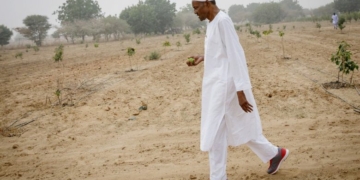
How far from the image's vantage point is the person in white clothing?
6.56 feet

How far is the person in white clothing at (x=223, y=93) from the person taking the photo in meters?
2.00

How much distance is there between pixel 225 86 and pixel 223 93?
0.06 meters

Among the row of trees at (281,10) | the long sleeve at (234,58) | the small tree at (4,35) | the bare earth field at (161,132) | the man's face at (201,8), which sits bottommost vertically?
the bare earth field at (161,132)

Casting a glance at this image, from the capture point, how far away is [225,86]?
2.05 m

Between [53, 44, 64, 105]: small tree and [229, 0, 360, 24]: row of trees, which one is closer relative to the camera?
[53, 44, 64, 105]: small tree

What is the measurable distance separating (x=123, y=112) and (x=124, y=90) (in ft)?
6.53

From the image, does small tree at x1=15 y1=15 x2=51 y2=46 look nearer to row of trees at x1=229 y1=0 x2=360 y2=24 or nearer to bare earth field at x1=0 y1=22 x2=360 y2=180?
bare earth field at x1=0 y1=22 x2=360 y2=180

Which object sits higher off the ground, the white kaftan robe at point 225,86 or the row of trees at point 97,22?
the row of trees at point 97,22

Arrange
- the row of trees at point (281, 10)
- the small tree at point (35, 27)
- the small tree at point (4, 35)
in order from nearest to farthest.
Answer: the small tree at point (4, 35), the small tree at point (35, 27), the row of trees at point (281, 10)

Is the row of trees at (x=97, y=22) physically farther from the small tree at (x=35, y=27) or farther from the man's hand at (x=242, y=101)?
the man's hand at (x=242, y=101)

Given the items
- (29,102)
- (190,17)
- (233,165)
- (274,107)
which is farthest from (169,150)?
(190,17)

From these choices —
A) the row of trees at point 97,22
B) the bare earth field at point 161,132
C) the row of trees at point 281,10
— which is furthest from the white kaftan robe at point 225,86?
the row of trees at point 281,10

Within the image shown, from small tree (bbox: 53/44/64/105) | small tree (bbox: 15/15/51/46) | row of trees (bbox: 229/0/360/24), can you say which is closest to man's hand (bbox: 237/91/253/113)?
small tree (bbox: 53/44/64/105)

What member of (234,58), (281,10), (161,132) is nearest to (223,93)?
(234,58)
